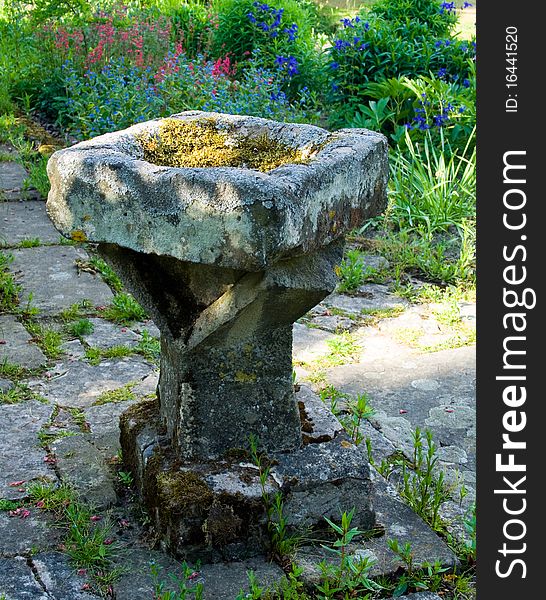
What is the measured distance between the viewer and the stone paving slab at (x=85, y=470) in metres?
3.08

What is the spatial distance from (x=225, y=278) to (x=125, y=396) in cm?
130

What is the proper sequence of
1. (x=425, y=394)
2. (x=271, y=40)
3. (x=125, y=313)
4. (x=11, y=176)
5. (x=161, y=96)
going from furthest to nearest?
(x=271, y=40) → (x=161, y=96) → (x=11, y=176) → (x=125, y=313) → (x=425, y=394)

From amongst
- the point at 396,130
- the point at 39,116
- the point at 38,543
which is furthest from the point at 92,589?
the point at 39,116

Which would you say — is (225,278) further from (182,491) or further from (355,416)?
(355,416)

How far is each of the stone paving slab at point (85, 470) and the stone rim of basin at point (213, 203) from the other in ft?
3.17

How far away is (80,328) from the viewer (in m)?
4.44

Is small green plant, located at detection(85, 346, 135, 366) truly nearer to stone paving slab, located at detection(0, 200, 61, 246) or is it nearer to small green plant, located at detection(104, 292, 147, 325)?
small green plant, located at detection(104, 292, 147, 325)

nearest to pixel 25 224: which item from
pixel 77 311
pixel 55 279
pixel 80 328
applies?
pixel 55 279

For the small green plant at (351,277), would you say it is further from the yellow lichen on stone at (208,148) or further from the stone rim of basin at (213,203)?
the stone rim of basin at (213,203)

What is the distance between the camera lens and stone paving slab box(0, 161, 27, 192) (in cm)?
641

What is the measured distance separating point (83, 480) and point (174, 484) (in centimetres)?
55

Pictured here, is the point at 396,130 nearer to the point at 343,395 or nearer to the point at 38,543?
the point at 343,395

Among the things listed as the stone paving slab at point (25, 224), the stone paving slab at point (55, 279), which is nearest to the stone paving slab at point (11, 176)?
the stone paving slab at point (25, 224)

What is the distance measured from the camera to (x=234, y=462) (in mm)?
2877
